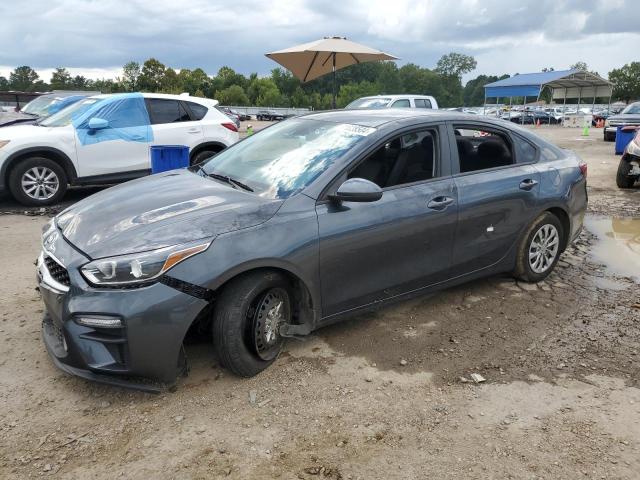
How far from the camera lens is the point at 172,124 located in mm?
8461

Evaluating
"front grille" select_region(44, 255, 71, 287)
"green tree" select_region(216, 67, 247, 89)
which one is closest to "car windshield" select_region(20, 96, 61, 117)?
"front grille" select_region(44, 255, 71, 287)

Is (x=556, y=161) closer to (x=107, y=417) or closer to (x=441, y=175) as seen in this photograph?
(x=441, y=175)

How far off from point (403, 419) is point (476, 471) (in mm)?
490

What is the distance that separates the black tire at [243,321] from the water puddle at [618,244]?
154 inches

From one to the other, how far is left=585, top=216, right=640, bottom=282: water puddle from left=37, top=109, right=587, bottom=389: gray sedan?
1292mm

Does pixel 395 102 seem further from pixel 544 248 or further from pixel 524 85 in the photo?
pixel 524 85

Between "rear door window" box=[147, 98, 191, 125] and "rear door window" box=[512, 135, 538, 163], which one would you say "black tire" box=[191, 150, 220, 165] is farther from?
"rear door window" box=[512, 135, 538, 163]

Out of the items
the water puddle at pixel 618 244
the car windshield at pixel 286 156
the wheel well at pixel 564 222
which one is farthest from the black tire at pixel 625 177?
the car windshield at pixel 286 156

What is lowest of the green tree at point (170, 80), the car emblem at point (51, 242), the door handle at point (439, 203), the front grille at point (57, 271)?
the front grille at point (57, 271)

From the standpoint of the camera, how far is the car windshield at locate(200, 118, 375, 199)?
3.47 metres

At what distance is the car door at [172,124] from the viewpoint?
8312 millimetres

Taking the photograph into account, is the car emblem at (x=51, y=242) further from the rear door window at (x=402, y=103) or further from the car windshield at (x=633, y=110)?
Result: the car windshield at (x=633, y=110)

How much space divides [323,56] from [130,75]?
87621mm

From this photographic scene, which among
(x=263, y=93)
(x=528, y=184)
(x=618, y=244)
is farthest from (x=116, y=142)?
(x=263, y=93)
